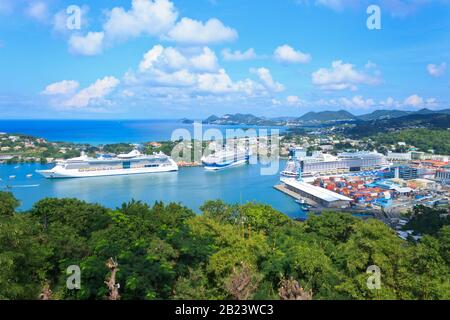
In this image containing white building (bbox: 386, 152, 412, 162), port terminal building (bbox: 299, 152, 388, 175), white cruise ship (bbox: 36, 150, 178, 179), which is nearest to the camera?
white cruise ship (bbox: 36, 150, 178, 179)

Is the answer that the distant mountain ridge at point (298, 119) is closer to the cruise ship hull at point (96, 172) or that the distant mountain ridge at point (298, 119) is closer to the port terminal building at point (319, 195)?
the cruise ship hull at point (96, 172)

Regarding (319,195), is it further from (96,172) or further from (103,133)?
(103,133)

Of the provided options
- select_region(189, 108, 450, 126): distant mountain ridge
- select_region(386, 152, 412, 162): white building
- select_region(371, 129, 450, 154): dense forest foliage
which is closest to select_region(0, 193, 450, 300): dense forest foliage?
select_region(386, 152, 412, 162): white building

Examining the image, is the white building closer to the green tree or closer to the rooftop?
the rooftop

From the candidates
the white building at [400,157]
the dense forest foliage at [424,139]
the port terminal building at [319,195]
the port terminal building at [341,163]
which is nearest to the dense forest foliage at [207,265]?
the port terminal building at [319,195]
